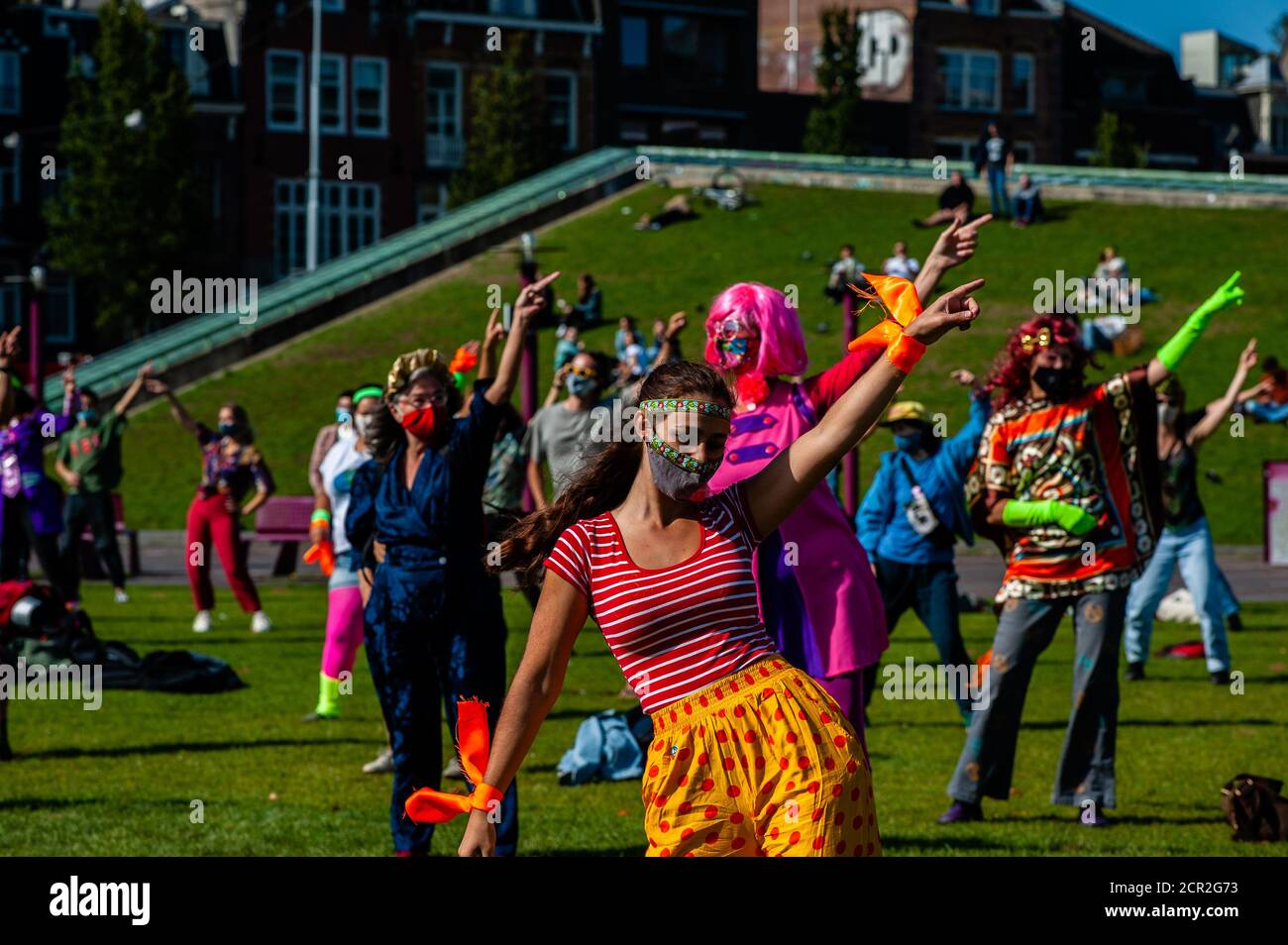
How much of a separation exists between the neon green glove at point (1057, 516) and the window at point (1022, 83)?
6424 cm

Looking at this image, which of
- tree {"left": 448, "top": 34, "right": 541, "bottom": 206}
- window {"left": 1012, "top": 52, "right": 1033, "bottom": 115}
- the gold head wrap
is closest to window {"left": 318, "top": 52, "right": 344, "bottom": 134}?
tree {"left": 448, "top": 34, "right": 541, "bottom": 206}

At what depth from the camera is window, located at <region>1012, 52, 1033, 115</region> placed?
69938mm

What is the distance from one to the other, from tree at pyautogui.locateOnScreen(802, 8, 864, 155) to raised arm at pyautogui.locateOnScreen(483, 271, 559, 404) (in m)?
55.0

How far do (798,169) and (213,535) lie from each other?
35.7 metres

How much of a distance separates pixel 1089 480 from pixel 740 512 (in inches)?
160

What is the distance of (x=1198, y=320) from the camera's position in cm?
759

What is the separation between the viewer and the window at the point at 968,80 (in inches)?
2719

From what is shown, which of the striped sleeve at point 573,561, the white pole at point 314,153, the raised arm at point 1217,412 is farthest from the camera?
the white pole at point 314,153

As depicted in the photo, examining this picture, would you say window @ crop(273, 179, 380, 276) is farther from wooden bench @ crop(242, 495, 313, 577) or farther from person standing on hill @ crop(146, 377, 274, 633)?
person standing on hill @ crop(146, 377, 274, 633)

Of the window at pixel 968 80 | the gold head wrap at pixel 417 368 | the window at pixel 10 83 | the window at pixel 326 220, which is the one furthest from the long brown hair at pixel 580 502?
the window at pixel 968 80

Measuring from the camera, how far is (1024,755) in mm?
10031

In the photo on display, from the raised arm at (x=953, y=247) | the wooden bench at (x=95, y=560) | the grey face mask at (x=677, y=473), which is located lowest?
the wooden bench at (x=95, y=560)

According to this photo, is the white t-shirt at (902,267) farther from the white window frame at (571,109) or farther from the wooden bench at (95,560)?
the white window frame at (571,109)

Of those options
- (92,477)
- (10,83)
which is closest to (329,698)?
(92,477)
